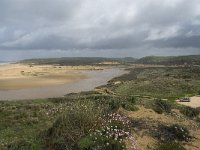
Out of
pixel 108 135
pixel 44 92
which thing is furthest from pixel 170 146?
pixel 44 92

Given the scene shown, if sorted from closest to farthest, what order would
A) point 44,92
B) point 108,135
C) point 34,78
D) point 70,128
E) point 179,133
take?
1. point 108,135
2. point 70,128
3. point 179,133
4. point 44,92
5. point 34,78

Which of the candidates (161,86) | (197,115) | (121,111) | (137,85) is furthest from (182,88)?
(121,111)

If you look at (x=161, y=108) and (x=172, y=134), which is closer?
(x=172, y=134)

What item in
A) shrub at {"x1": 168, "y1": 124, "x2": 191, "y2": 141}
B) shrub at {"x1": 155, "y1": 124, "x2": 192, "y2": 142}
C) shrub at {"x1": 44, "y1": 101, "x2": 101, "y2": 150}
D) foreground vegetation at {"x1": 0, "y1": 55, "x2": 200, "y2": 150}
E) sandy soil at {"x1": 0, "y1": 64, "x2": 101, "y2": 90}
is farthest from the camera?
sandy soil at {"x1": 0, "y1": 64, "x2": 101, "y2": 90}

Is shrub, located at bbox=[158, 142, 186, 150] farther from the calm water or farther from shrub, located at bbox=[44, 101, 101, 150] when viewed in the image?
the calm water

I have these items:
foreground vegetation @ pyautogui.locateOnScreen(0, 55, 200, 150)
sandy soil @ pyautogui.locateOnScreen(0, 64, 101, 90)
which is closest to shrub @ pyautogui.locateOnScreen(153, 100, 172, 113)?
foreground vegetation @ pyautogui.locateOnScreen(0, 55, 200, 150)

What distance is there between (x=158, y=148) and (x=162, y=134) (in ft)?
4.13

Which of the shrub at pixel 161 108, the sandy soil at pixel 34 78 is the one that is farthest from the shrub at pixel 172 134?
the sandy soil at pixel 34 78

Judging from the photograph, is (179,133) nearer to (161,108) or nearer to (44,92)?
(161,108)

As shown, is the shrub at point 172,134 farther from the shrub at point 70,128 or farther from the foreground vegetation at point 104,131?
the shrub at point 70,128

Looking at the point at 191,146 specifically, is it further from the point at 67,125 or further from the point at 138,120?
the point at 67,125

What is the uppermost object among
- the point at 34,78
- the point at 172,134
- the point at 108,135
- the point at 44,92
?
the point at 108,135

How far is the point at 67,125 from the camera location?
10469mm

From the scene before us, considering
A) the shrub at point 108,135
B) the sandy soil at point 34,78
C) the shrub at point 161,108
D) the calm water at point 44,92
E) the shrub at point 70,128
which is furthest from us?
the sandy soil at point 34,78
